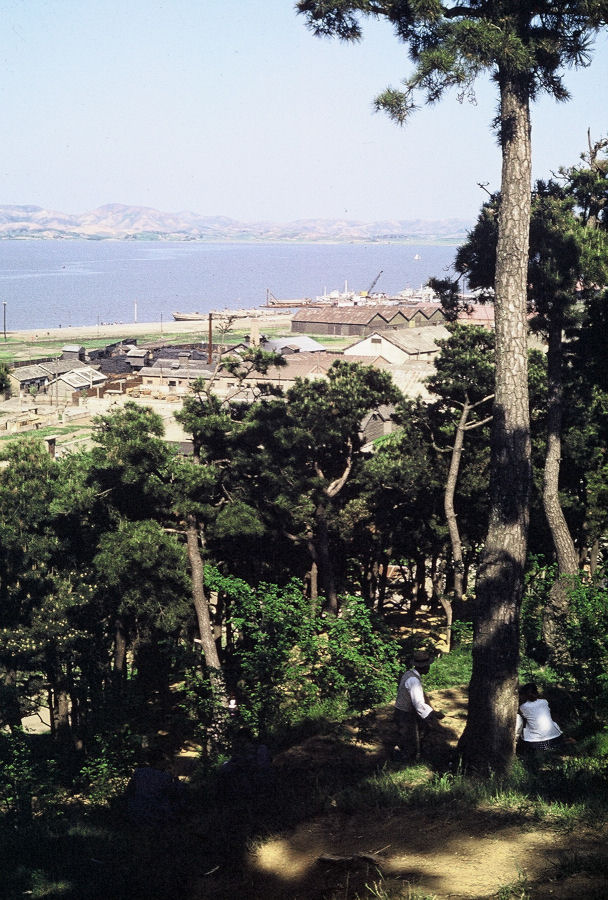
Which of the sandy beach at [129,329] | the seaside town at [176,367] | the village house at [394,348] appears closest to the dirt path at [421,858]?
the seaside town at [176,367]

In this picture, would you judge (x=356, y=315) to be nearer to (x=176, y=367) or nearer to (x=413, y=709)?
(x=176, y=367)

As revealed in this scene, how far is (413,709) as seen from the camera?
781cm

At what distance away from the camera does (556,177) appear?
576 inches

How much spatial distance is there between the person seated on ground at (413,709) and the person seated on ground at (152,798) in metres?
2.13

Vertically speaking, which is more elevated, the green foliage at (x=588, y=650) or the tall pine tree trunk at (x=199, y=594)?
the green foliage at (x=588, y=650)

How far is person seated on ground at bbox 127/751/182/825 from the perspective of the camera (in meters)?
7.04

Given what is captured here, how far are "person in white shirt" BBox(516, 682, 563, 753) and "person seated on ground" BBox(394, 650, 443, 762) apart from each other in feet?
2.82

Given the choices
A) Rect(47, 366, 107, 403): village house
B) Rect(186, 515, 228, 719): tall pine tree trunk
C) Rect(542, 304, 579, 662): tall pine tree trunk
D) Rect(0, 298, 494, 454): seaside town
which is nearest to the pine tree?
Rect(542, 304, 579, 662): tall pine tree trunk

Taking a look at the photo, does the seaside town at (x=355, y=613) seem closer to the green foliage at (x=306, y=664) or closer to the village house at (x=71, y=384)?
the green foliage at (x=306, y=664)

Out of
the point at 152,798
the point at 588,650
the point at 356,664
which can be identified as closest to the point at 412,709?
the point at 356,664

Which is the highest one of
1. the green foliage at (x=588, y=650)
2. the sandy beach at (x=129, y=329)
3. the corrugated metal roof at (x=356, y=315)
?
the corrugated metal roof at (x=356, y=315)

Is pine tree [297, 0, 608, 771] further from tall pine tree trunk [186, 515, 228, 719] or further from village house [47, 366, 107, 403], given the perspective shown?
village house [47, 366, 107, 403]

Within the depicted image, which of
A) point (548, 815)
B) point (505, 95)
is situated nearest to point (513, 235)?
point (505, 95)

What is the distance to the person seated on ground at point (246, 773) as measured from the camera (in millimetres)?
7051
